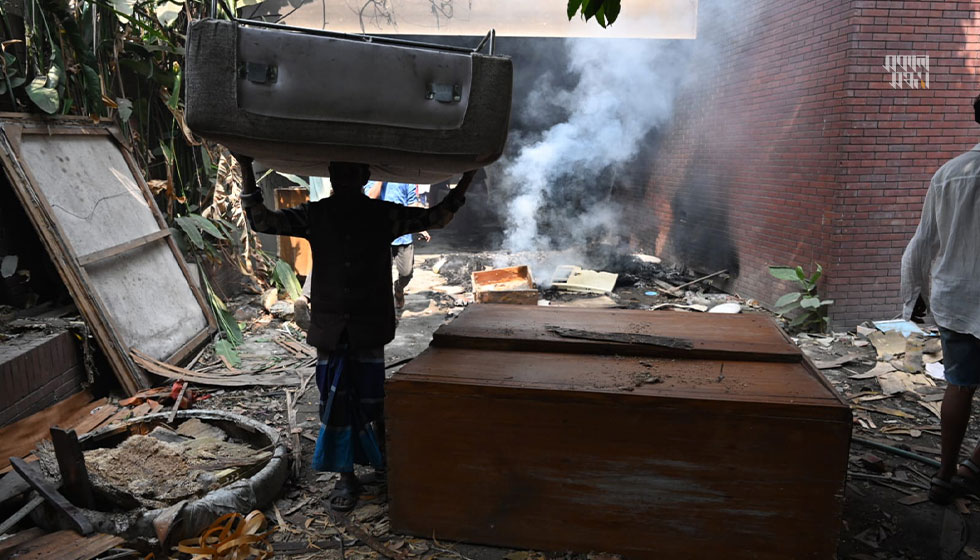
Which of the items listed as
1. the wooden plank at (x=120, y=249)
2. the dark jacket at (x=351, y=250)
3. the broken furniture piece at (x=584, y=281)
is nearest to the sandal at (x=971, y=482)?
the dark jacket at (x=351, y=250)

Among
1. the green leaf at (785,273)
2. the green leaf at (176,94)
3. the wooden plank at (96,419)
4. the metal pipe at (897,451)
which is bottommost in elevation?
the metal pipe at (897,451)

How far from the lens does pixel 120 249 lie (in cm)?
485

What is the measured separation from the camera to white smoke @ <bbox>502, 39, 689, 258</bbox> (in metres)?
10.9

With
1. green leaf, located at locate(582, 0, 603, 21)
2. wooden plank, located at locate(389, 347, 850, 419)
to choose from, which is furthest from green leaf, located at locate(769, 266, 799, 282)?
green leaf, located at locate(582, 0, 603, 21)

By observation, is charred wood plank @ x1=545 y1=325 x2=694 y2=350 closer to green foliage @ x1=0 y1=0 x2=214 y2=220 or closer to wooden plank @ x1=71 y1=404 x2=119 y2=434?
wooden plank @ x1=71 y1=404 x2=119 y2=434

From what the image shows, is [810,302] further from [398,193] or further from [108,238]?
[108,238]

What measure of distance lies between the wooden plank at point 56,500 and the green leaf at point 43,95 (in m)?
2.85

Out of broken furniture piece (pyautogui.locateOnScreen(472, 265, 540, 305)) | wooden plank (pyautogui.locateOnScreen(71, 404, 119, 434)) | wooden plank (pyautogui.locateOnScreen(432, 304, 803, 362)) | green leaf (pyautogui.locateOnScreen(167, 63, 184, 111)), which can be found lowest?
wooden plank (pyautogui.locateOnScreen(71, 404, 119, 434))

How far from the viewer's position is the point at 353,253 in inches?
122

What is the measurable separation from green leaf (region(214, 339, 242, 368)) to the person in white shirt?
4.95m

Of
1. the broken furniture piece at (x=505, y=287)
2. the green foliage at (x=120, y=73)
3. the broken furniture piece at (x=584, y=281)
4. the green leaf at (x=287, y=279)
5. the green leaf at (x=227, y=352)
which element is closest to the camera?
the green foliage at (x=120, y=73)

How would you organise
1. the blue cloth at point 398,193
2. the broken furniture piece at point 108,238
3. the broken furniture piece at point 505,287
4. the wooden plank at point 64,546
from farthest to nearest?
the broken furniture piece at point 505,287 < the blue cloth at point 398,193 < the broken furniture piece at point 108,238 < the wooden plank at point 64,546

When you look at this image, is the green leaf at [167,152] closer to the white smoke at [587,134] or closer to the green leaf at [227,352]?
the green leaf at [227,352]

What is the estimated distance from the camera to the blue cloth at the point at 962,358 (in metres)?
3.07
